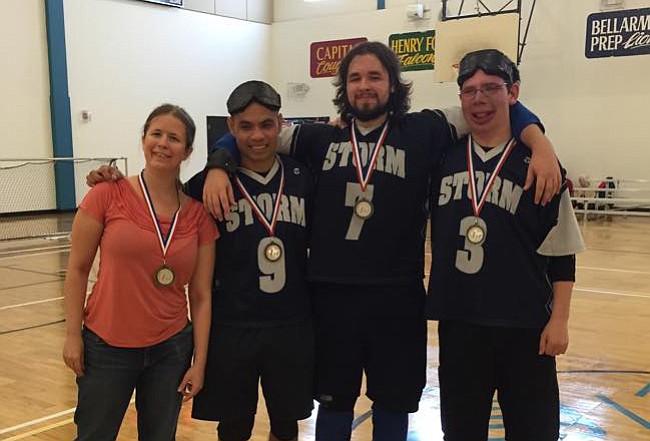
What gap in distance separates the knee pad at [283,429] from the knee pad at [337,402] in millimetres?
130

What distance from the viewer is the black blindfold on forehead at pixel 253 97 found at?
2.40 meters

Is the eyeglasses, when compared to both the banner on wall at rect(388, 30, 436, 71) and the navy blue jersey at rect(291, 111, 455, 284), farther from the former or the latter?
the banner on wall at rect(388, 30, 436, 71)

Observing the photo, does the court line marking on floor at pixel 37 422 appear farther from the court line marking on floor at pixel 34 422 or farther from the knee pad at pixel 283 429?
the knee pad at pixel 283 429

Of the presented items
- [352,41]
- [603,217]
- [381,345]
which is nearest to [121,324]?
[381,345]

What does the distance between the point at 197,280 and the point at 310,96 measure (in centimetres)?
1502

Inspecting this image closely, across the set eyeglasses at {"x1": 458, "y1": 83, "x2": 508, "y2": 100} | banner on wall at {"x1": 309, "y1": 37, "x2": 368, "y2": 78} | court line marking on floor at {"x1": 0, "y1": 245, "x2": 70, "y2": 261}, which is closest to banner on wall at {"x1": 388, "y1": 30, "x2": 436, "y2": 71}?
banner on wall at {"x1": 309, "y1": 37, "x2": 368, "y2": 78}

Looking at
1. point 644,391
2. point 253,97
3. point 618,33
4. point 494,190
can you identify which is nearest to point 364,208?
point 494,190

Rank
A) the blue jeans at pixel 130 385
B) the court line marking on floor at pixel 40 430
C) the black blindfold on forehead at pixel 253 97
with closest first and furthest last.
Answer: the blue jeans at pixel 130 385 → the black blindfold on forehead at pixel 253 97 → the court line marking on floor at pixel 40 430

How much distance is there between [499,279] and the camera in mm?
2260

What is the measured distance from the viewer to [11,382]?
4.11 metres

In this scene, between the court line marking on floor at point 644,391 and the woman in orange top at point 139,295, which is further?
the court line marking on floor at point 644,391

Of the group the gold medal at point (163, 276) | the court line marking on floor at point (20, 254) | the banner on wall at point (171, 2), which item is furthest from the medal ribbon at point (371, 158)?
the banner on wall at point (171, 2)

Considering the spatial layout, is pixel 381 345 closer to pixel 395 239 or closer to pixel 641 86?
pixel 395 239

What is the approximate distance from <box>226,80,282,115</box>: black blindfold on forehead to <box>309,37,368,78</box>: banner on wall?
1417 cm
